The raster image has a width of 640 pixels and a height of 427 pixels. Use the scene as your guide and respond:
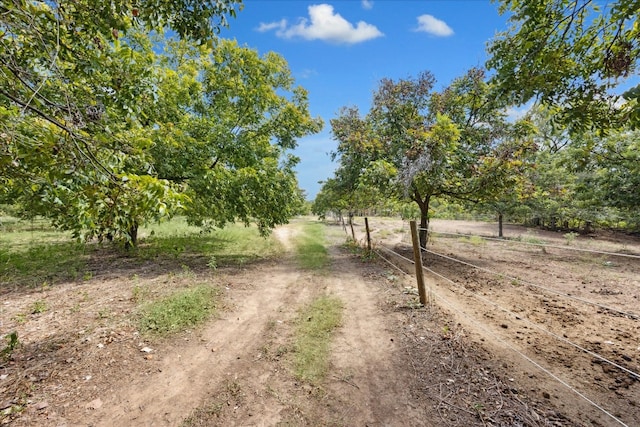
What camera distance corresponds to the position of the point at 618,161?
1011cm

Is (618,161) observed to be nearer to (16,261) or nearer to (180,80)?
(180,80)

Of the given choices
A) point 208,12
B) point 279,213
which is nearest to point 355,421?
point 208,12

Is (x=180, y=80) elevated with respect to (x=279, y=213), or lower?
elevated

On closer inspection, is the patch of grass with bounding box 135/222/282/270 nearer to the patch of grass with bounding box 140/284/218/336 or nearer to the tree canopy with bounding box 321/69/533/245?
the patch of grass with bounding box 140/284/218/336

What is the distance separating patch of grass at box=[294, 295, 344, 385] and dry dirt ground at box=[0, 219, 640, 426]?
0.15 m

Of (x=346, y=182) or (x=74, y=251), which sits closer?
(x=74, y=251)

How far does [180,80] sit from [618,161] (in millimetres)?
15974

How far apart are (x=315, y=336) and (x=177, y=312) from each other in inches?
111

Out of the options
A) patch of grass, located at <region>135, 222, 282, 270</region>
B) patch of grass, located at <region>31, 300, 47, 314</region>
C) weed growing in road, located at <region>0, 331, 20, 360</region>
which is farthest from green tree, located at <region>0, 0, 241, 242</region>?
patch of grass, located at <region>135, 222, 282, 270</region>

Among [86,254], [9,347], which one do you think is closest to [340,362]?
[9,347]

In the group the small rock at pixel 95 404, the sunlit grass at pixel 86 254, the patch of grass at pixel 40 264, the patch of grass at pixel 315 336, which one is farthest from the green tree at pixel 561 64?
the patch of grass at pixel 40 264

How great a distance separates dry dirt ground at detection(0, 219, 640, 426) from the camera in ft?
10.7

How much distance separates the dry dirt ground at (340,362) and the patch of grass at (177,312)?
10.0 inches

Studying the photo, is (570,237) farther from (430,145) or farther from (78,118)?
(78,118)
